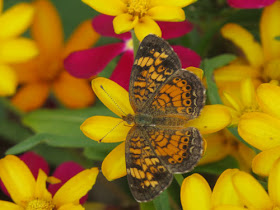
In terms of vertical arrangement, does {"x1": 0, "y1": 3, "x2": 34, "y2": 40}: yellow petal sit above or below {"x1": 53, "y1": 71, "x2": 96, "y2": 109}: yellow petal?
above

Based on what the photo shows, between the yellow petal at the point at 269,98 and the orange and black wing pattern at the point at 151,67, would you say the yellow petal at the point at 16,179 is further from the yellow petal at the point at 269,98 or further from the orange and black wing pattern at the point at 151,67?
the yellow petal at the point at 269,98

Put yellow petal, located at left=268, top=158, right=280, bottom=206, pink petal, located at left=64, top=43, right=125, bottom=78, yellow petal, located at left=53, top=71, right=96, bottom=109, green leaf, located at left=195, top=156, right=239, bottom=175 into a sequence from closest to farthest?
yellow petal, located at left=268, top=158, right=280, bottom=206, green leaf, located at left=195, top=156, right=239, bottom=175, pink petal, located at left=64, top=43, right=125, bottom=78, yellow petal, located at left=53, top=71, right=96, bottom=109

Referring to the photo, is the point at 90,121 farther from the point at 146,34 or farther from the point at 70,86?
the point at 70,86

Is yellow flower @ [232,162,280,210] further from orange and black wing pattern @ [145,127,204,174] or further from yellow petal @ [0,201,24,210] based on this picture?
yellow petal @ [0,201,24,210]

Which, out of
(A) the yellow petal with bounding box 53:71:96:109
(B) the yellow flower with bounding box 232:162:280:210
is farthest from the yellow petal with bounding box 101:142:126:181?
(A) the yellow petal with bounding box 53:71:96:109

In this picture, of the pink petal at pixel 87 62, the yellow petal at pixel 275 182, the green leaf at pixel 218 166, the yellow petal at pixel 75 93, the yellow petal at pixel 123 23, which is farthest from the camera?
the yellow petal at pixel 75 93

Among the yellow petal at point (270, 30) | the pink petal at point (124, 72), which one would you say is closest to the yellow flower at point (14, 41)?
the pink petal at point (124, 72)
